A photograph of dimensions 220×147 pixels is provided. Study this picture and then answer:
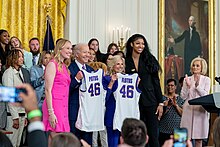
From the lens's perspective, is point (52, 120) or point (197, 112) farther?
point (197, 112)

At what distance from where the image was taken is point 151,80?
22.4 ft

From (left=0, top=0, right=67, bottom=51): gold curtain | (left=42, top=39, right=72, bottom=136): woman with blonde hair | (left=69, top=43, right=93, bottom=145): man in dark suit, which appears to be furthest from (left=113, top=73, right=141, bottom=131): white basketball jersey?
(left=0, top=0, right=67, bottom=51): gold curtain

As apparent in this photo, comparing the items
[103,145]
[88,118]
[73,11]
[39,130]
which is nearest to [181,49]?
[73,11]

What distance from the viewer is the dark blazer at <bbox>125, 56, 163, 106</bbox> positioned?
6727 mm

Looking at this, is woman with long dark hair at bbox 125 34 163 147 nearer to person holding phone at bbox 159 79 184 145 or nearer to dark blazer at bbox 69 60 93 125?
dark blazer at bbox 69 60 93 125

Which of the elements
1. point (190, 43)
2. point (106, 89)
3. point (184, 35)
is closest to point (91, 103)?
point (106, 89)

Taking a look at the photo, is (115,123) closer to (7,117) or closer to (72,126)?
(72,126)

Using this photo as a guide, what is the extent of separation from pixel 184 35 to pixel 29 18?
472cm

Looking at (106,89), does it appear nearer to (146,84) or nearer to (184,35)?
(146,84)

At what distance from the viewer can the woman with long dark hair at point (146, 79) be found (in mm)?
6699

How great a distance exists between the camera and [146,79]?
6785 mm

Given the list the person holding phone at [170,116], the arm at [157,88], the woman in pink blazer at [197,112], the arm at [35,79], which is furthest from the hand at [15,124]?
the person holding phone at [170,116]

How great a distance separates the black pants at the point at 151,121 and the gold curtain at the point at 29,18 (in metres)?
3.57

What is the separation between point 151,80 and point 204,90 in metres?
1.08
